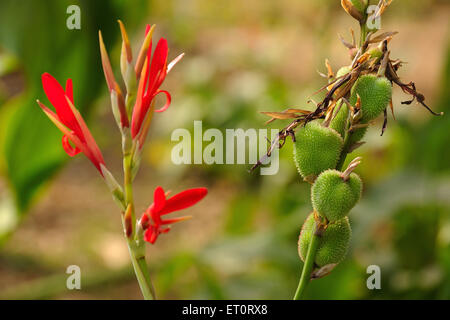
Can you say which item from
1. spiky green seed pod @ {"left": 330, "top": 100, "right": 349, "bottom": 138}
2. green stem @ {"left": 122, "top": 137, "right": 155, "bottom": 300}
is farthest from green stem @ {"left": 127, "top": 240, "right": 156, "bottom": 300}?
spiky green seed pod @ {"left": 330, "top": 100, "right": 349, "bottom": 138}

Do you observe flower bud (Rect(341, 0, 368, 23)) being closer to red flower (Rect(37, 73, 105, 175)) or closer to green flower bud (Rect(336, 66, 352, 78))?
green flower bud (Rect(336, 66, 352, 78))

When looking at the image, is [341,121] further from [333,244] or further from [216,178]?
[216,178]

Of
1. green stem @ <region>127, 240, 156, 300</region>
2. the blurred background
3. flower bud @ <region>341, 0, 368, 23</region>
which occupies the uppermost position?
the blurred background

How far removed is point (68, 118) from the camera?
0.86 feet

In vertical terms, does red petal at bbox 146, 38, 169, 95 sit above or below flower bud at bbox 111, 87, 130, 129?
above

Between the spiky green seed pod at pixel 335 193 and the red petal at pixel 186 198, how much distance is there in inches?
2.1

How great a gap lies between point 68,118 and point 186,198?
2.6 inches

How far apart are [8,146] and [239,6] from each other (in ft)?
7.26

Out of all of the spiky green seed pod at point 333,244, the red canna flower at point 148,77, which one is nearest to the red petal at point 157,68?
A: the red canna flower at point 148,77

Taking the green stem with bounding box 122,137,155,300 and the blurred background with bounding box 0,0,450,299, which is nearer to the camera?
the green stem with bounding box 122,137,155,300

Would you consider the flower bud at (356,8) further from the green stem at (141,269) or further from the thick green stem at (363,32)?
the green stem at (141,269)

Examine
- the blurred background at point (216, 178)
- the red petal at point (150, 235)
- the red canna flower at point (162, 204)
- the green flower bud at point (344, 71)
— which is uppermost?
the blurred background at point (216, 178)

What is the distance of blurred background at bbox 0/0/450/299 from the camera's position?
90 cm

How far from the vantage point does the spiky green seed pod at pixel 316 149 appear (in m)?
0.26
